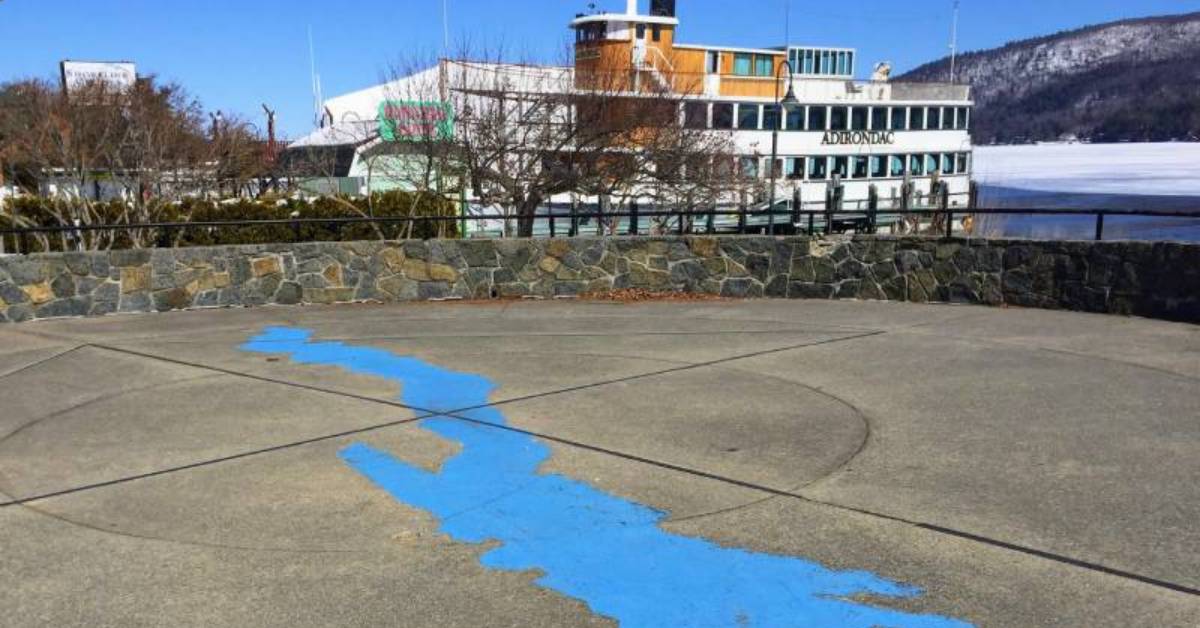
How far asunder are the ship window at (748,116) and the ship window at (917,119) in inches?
516

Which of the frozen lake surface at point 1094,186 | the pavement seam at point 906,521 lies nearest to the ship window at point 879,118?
the frozen lake surface at point 1094,186

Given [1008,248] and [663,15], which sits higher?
[663,15]

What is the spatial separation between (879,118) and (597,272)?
43328 millimetres

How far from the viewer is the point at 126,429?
616cm

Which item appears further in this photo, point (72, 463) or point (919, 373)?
point (919, 373)

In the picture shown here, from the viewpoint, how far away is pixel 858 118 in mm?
50625

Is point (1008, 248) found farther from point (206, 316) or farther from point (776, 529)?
point (206, 316)

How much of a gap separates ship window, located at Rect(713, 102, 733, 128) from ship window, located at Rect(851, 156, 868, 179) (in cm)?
1164

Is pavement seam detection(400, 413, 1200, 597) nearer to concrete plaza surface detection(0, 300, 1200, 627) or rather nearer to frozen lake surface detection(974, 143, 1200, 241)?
concrete plaza surface detection(0, 300, 1200, 627)

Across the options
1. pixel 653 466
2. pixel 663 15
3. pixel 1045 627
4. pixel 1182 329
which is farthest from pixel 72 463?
pixel 663 15

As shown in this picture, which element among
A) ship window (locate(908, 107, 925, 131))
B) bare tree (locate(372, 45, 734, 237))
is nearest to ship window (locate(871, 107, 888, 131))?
ship window (locate(908, 107, 925, 131))

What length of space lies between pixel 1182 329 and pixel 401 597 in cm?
843

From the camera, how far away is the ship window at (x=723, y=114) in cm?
3997

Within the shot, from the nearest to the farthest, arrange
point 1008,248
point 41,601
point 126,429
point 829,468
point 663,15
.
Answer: point 41,601
point 829,468
point 126,429
point 1008,248
point 663,15
